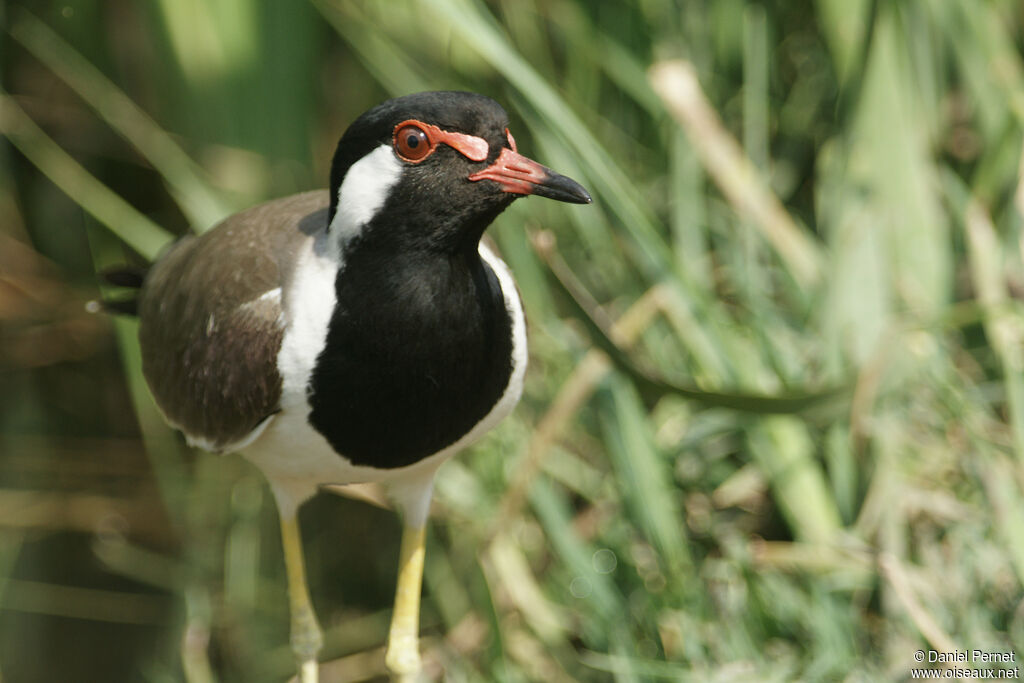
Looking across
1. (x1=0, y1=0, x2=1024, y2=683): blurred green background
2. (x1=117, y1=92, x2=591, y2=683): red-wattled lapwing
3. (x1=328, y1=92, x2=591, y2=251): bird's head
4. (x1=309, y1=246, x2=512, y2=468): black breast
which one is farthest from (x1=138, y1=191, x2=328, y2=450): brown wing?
(x1=0, y1=0, x2=1024, y2=683): blurred green background

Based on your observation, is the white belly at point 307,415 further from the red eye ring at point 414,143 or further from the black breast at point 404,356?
A: the red eye ring at point 414,143

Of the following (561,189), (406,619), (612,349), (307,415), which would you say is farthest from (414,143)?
(406,619)

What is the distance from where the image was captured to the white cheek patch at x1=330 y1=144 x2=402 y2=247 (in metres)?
2.12

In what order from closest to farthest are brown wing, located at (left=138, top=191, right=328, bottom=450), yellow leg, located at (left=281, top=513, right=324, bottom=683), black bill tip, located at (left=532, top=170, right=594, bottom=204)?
black bill tip, located at (left=532, top=170, right=594, bottom=204) < brown wing, located at (left=138, top=191, right=328, bottom=450) < yellow leg, located at (left=281, top=513, right=324, bottom=683)

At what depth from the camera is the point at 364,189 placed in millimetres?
2145

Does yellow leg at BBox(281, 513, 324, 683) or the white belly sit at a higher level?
the white belly

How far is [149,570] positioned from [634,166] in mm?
2243

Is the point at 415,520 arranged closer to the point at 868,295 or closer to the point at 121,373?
the point at 868,295

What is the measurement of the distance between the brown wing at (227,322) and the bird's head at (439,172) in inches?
13.3

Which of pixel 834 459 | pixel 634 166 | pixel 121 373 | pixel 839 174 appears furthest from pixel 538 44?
pixel 121 373

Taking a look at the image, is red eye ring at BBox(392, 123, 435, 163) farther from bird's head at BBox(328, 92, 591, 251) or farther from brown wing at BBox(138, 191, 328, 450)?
brown wing at BBox(138, 191, 328, 450)

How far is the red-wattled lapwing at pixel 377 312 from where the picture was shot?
2086mm

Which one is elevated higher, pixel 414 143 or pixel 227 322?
pixel 414 143

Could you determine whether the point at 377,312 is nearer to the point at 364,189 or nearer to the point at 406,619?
the point at 364,189
